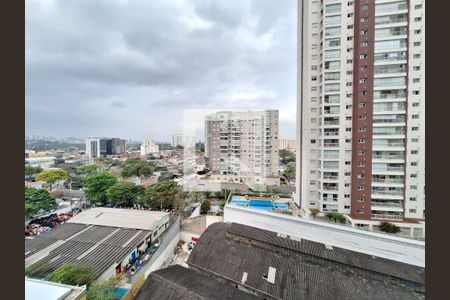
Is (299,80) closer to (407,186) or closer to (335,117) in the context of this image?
(335,117)

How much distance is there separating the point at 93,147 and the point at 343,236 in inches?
1506

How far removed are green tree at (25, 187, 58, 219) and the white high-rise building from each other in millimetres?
23347

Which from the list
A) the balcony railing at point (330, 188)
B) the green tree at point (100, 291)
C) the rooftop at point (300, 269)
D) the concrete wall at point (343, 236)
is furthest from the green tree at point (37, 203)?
the balcony railing at point (330, 188)

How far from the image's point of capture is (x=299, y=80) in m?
11.6

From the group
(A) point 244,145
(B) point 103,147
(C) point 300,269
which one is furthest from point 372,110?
(B) point 103,147

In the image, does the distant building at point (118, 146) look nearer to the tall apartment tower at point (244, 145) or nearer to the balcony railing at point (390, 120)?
the tall apartment tower at point (244, 145)

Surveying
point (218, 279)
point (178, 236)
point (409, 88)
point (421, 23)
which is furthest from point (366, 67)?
point (178, 236)

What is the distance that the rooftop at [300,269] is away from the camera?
4.41m

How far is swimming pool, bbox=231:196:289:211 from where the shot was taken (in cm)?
1180

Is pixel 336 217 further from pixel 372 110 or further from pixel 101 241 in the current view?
pixel 101 241

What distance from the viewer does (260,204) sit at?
40.3 ft

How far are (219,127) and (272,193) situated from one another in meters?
7.22

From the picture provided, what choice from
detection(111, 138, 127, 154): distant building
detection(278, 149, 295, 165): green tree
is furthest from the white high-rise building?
detection(278, 149, 295, 165): green tree

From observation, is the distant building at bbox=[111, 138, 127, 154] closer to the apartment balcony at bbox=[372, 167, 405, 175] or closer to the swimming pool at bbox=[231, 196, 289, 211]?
the swimming pool at bbox=[231, 196, 289, 211]
